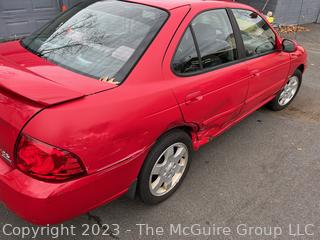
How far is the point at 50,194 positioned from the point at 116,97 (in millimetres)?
712

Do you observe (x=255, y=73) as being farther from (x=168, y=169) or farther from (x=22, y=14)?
(x=22, y=14)

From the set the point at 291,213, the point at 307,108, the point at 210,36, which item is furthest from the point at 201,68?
the point at 307,108

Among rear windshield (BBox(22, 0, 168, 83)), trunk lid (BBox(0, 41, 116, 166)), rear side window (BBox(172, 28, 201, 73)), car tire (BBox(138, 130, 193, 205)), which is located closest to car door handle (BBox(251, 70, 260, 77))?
rear side window (BBox(172, 28, 201, 73))

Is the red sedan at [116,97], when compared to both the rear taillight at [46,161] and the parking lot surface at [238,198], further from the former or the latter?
the parking lot surface at [238,198]

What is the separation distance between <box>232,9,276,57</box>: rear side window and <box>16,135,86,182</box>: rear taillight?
2.19 meters

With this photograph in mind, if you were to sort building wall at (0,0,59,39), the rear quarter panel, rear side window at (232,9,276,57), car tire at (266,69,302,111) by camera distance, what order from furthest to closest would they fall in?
building wall at (0,0,59,39), car tire at (266,69,302,111), rear side window at (232,9,276,57), the rear quarter panel

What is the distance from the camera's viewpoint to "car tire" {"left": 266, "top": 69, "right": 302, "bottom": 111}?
177 inches

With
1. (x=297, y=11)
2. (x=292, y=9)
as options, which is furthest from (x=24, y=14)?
(x=297, y=11)

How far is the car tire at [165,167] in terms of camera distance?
7.98 ft

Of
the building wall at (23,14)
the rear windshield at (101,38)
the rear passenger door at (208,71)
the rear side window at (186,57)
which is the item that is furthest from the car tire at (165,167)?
the building wall at (23,14)

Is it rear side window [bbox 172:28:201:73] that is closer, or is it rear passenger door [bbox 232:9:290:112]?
rear side window [bbox 172:28:201:73]

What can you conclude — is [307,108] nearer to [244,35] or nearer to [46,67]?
[244,35]

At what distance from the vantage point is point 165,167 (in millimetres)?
2668

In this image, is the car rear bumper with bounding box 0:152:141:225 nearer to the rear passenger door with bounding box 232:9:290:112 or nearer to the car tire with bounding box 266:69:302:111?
the rear passenger door with bounding box 232:9:290:112
